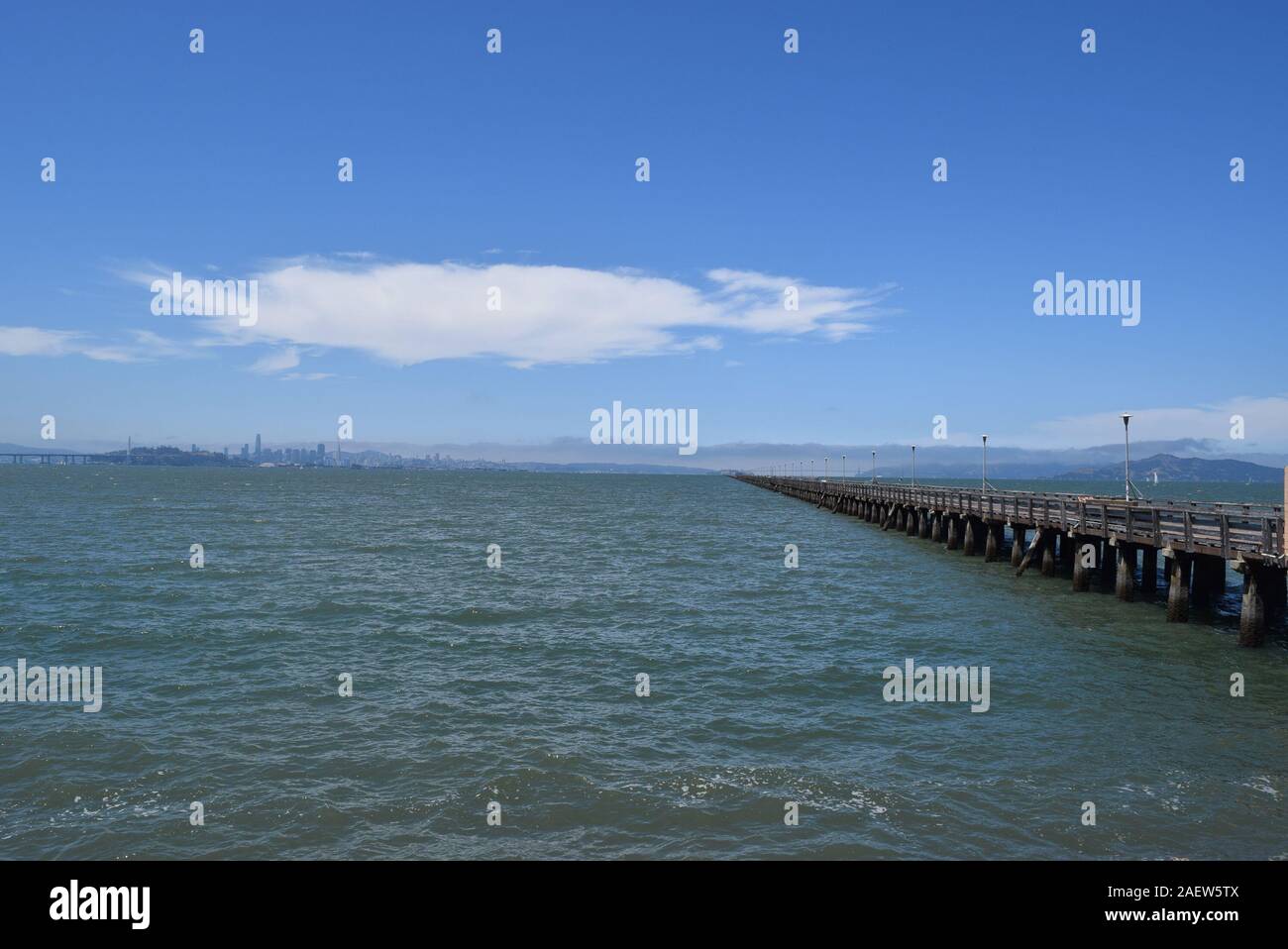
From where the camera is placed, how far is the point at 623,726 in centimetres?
1388

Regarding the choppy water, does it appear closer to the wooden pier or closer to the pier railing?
the wooden pier

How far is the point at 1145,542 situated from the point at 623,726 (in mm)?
18650

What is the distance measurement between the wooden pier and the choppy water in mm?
1234

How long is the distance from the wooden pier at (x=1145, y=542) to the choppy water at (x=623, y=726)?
123cm

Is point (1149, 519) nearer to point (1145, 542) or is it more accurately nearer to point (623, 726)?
point (1145, 542)

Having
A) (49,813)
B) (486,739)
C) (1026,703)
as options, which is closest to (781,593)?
(1026,703)

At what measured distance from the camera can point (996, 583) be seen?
31031mm

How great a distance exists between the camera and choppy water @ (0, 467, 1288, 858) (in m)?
9.98

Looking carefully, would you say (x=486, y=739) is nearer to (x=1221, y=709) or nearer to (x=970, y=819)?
(x=970, y=819)

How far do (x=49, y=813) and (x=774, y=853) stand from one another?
9.35 meters

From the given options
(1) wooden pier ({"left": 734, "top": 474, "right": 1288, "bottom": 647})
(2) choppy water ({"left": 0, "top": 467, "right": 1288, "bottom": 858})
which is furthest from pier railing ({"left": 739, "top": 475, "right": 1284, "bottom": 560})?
(2) choppy water ({"left": 0, "top": 467, "right": 1288, "bottom": 858})

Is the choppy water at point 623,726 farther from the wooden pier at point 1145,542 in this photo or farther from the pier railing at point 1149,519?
the pier railing at point 1149,519
